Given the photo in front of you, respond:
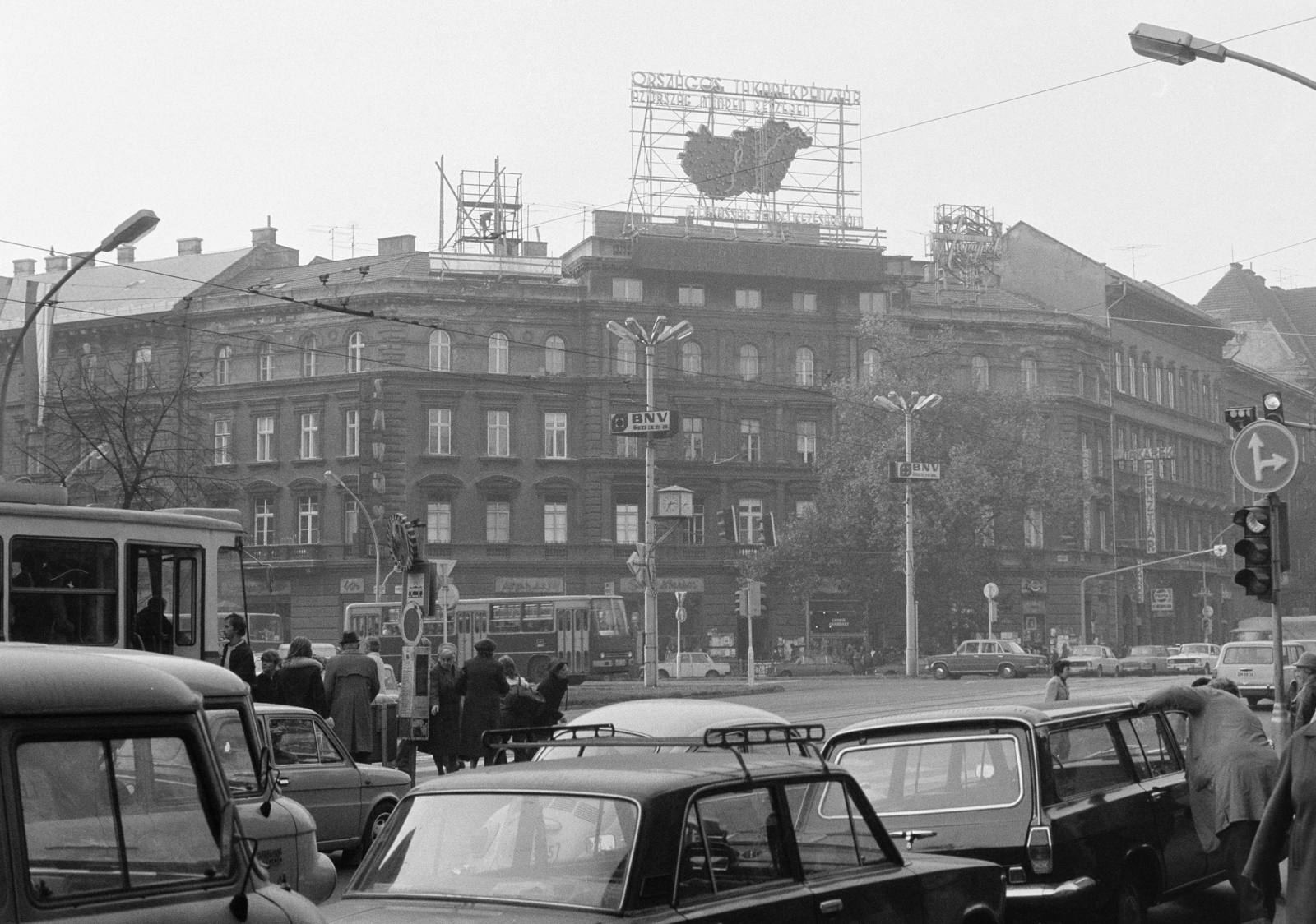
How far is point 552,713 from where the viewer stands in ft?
56.5

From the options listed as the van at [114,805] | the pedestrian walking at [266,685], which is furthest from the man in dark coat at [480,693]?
the van at [114,805]

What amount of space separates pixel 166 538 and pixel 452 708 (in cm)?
370

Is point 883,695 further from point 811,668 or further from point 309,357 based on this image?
point 309,357

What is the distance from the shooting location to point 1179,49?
55.5ft

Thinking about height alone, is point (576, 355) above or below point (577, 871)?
above

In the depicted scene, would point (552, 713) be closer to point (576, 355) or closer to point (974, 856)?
point (974, 856)

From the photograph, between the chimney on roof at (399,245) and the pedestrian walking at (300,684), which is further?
the chimney on roof at (399,245)

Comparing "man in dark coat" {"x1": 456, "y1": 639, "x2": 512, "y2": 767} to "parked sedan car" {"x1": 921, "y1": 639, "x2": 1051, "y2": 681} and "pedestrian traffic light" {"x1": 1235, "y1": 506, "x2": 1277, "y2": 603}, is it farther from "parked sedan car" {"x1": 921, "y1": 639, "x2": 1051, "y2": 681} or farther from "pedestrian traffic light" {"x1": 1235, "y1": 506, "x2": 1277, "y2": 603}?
"parked sedan car" {"x1": 921, "y1": 639, "x2": 1051, "y2": 681}

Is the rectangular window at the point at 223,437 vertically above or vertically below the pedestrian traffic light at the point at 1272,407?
above

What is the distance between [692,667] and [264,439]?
63.6ft

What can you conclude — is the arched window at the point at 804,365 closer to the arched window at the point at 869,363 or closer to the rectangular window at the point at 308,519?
the arched window at the point at 869,363

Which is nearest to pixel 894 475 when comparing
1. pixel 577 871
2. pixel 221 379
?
pixel 221 379

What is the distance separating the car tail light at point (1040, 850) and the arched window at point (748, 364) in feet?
197

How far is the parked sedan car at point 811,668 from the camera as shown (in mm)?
63656
